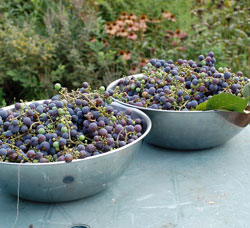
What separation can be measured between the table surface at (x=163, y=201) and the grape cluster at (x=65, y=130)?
0.15 meters

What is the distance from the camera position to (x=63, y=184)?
967mm

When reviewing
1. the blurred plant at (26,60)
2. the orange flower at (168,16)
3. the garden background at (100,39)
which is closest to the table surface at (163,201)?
the garden background at (100,39)

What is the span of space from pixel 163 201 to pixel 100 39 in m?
2.67

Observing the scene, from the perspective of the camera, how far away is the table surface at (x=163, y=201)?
99 cm

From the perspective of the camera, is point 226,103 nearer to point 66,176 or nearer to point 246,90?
point 246,90

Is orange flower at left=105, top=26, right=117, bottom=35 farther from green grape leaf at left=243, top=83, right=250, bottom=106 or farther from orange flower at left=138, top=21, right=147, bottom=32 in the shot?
green grape leaf at left=243, top=83, right=250, bottom=106

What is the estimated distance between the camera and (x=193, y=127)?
1229 mm

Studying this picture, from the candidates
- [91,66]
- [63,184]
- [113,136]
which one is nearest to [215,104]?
[113,136]

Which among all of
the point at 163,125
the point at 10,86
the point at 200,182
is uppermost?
the point at 163,125

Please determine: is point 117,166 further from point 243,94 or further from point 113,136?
point 243,94

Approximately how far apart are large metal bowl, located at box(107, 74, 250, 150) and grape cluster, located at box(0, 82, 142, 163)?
4.3 inches

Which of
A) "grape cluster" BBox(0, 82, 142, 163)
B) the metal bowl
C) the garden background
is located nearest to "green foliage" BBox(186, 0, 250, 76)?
the garden background

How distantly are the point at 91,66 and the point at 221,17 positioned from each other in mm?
1387

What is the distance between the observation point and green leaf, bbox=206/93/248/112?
1.19m
